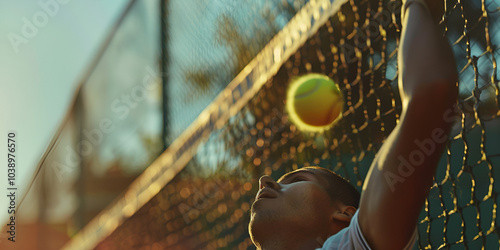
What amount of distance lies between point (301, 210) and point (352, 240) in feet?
1.50

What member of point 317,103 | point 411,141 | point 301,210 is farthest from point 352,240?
point 317,103

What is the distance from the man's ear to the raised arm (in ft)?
1.81

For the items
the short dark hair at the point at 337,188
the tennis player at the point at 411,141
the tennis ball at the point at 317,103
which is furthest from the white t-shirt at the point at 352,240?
the tennis ball at the point at 317,103

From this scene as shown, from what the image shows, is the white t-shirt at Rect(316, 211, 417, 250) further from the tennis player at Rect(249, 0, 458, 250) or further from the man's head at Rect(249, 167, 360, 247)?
the man's head at Rect(249, 167, 360, 247)

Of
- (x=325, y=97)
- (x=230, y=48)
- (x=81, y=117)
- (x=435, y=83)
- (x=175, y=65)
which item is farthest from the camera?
(x=81, y=117)

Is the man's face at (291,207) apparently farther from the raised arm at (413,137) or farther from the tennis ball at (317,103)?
the tennis ball at (317,103)

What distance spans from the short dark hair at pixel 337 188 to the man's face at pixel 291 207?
15mm

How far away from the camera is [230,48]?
13.3ft

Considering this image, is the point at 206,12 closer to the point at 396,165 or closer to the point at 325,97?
the point at 325,97

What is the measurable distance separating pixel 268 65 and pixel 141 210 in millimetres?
1958

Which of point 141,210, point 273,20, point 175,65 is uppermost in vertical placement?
point 175,65

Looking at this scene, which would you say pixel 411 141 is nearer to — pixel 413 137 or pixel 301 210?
pixel 413 137

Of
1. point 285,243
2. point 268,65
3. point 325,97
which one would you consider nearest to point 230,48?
A: point 268,65

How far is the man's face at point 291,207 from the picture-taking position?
163 cm
